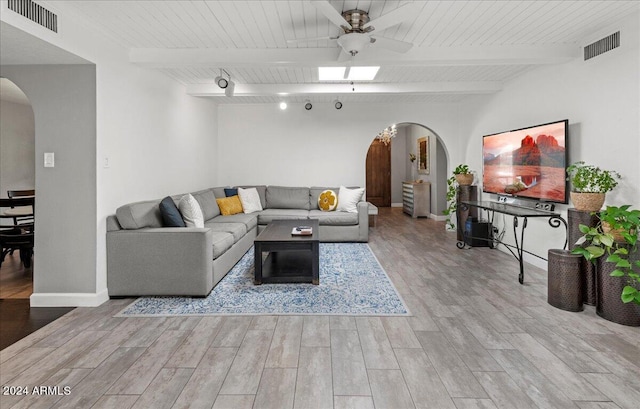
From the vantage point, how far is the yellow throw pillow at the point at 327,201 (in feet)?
20.4

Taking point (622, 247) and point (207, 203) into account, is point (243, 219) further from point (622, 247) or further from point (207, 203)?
point (622, 247)

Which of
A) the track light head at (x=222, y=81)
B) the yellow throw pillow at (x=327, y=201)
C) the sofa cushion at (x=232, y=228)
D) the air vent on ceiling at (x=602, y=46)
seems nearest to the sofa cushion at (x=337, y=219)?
the yellow throw pillow at (x=327, y=201)

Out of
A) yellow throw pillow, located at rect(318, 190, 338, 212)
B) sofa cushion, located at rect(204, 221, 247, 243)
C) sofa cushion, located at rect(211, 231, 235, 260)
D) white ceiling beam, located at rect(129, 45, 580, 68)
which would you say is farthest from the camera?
yellow throw pillow, located at rect(318, 190, 338, 212)

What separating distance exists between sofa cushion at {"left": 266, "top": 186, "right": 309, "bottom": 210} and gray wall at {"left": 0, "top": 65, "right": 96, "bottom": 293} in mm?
3547

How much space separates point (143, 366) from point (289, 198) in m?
4.52

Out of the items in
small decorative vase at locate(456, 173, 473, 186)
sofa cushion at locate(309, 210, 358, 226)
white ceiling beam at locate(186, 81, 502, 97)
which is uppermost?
white ceiling beam at locate(186, 81, 502, 97)

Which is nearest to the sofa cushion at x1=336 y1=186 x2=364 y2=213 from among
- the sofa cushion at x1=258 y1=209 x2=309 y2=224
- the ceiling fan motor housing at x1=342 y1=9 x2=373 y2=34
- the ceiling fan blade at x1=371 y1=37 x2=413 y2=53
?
Result: the sofa cushion at x1=258 y1=209 x2=309 y2=224

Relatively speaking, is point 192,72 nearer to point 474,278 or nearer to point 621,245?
point 474,278

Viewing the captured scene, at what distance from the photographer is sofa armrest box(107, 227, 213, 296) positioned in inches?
128

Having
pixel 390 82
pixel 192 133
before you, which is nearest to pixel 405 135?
pixel 390 82

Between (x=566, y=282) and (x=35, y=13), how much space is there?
15.2 feet

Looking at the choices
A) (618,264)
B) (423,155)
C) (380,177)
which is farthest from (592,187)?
(380,177)

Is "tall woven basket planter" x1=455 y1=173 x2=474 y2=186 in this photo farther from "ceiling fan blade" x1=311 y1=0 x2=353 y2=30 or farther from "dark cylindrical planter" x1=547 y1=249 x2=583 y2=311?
"ceiling fan blade" x1=311 y1=0 x2=353 y2=30

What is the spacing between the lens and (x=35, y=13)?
2.50m
